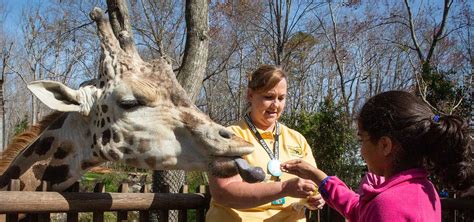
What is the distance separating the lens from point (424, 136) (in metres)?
2.16

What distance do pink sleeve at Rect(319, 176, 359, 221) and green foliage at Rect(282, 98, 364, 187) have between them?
41.8 feet

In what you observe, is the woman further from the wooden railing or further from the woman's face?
the wooden railing

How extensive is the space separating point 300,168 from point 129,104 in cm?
97

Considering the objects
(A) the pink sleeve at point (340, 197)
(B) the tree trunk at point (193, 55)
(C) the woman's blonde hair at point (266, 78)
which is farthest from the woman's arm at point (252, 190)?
(B) the tree trunk at point (193, 55)

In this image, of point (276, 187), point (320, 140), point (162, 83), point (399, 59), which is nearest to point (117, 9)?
point (162, 83)

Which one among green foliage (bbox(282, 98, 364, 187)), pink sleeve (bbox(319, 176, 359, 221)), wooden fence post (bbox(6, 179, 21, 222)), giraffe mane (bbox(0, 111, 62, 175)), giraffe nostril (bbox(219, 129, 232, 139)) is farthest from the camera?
green foliage (bbox(282, 98, 364, 187))

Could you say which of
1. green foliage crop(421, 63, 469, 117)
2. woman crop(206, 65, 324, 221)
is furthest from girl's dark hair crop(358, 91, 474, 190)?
green foliage crop(421, 63, 469, 117)

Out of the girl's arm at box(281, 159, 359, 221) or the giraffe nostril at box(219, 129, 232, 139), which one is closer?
the girl's arm at box(281, 159, 359, 221)

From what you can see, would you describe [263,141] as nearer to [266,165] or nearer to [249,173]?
[266,165]

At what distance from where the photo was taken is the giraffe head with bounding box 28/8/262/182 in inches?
108

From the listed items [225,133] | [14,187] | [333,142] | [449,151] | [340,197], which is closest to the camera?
[449,151]

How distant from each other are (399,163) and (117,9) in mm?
5566

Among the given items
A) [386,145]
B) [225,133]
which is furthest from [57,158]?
[386,145]

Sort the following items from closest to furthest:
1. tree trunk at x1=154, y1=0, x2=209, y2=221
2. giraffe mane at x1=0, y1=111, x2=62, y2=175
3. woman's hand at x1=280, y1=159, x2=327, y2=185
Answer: woman's hand at x1=280, y1=159, x2=327, y2=185
giraffe mane at x1=0, y1=111, x2=62, y2=175
tree trunk at x1=154, y1=0, x2=209, y2=221
